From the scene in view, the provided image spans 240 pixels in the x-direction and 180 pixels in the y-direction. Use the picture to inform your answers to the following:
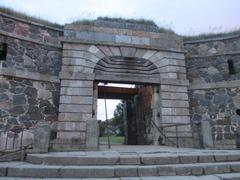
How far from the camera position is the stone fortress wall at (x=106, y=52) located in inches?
316

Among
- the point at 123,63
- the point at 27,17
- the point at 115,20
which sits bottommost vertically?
the point at 123,63

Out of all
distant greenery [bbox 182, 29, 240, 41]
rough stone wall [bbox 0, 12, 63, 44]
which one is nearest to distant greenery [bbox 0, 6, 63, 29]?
rough stone wall [bbox 0, 12, 63, 44]

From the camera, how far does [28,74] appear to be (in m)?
8.30

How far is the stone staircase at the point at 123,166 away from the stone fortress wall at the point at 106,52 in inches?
125

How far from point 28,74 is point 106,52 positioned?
10.9ft

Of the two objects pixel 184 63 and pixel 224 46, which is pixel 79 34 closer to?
pixel 184 63

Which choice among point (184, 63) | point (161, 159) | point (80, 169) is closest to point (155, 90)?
point (184, 63)

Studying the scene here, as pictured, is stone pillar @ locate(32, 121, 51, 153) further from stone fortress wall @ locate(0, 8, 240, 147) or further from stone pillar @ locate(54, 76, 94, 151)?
stone fortress wall @ locate(0, 8, 240, 147)

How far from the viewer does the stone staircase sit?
14.6 ft

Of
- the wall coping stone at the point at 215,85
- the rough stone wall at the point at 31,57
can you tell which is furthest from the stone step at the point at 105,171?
the wall coping stone at the point at 215,85

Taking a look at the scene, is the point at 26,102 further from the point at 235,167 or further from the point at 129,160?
the point at 235,167

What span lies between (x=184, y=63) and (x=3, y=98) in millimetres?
7792

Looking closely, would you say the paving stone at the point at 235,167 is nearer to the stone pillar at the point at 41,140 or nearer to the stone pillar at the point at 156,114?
the stone pillar at the point at 156,114

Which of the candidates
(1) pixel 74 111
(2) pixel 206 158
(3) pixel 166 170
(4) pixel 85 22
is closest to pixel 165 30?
(4) pixel 85 22
